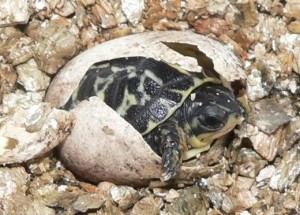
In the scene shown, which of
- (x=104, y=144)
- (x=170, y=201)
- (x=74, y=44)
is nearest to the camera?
(x=104, y=144)

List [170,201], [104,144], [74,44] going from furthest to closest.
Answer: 1. [74,44]
2. [170,201]
3. [104,144]

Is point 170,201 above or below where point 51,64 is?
below

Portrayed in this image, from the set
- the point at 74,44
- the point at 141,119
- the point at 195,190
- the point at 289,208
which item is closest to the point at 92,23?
the point at 74,44

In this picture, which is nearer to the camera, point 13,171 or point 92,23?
point 13,171

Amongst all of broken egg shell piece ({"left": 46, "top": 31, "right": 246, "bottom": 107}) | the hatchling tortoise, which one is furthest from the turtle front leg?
broken egg shell piece ({"left": 46, "top": 31, "right": 246, "bottom": 107})

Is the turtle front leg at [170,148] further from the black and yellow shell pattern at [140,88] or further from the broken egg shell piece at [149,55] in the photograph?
the broken egg shell piece at [149,55]

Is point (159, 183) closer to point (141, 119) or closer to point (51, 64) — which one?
point (141, 119)

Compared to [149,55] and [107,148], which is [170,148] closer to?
[107,148]
